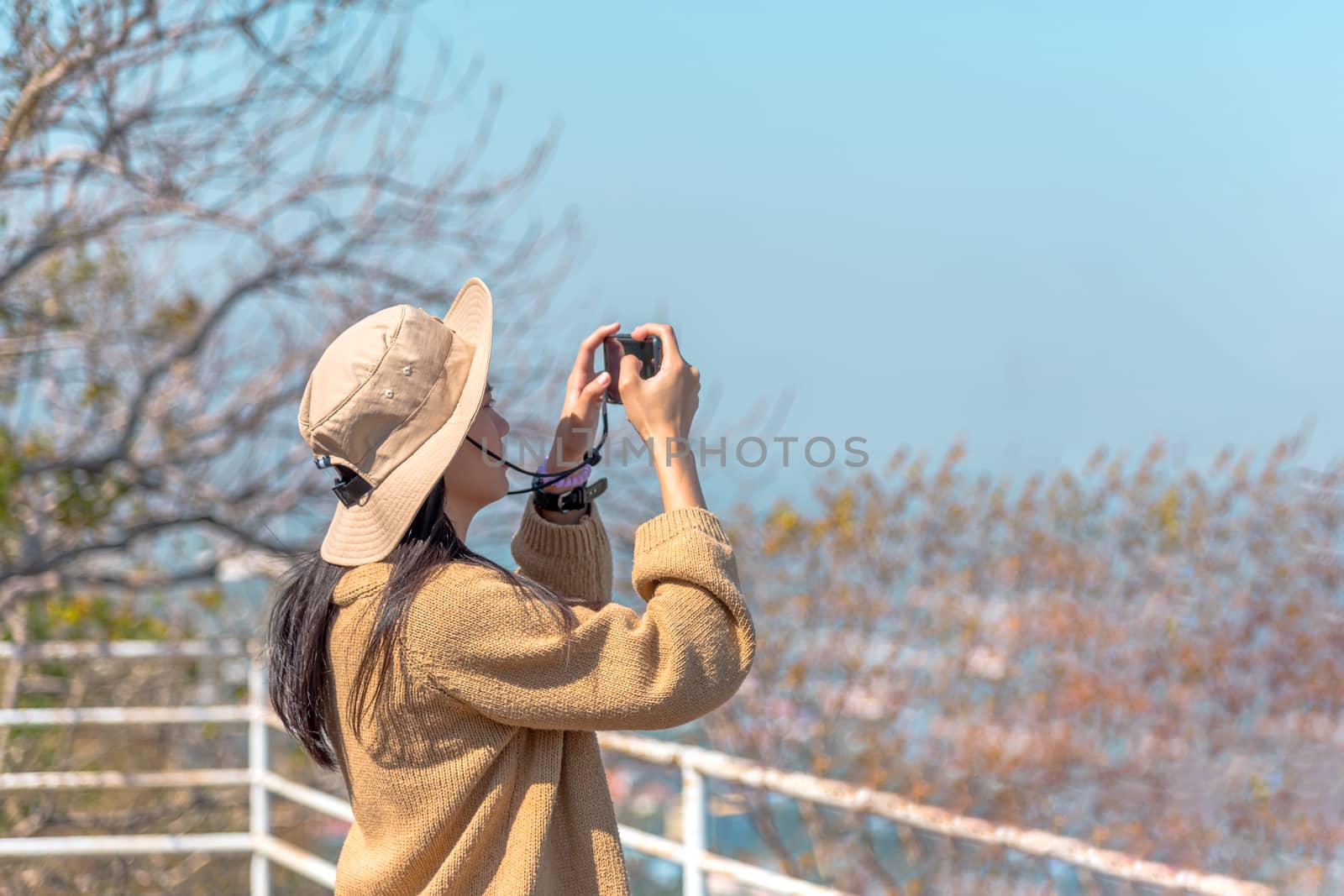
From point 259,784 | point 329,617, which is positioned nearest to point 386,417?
point 329,617

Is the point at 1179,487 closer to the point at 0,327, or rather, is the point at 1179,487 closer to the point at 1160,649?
the point at 1160,649

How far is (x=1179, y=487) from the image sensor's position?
426 cm

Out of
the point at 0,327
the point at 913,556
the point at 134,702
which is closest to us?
the point at 0,327

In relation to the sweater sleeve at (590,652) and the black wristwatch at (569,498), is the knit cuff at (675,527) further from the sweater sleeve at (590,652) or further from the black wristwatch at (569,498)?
the black wristwatch at (569,498)

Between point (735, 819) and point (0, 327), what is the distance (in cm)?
314

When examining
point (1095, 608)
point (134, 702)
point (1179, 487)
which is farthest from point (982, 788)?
point (134, 702)

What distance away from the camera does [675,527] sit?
1165mm

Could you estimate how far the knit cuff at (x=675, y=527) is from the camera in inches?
45.7

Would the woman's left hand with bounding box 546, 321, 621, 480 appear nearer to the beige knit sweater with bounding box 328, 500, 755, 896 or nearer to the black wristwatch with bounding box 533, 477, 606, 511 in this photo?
the black wristwatch with bounding box 533, 477, 606, 511

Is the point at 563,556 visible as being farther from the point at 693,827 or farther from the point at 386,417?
the point at 693,827

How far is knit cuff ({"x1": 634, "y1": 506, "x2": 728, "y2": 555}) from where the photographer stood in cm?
116

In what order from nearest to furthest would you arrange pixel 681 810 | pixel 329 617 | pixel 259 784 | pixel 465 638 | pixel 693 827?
pixel 465 638 → pixel 329 617 → pixel 693 827 → pixel 681 810 → pixel 259 784

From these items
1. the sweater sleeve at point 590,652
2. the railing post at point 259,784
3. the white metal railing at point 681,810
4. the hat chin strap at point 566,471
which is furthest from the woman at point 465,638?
the railing post at point 259,784

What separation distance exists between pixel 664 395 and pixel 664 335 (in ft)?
0.24
